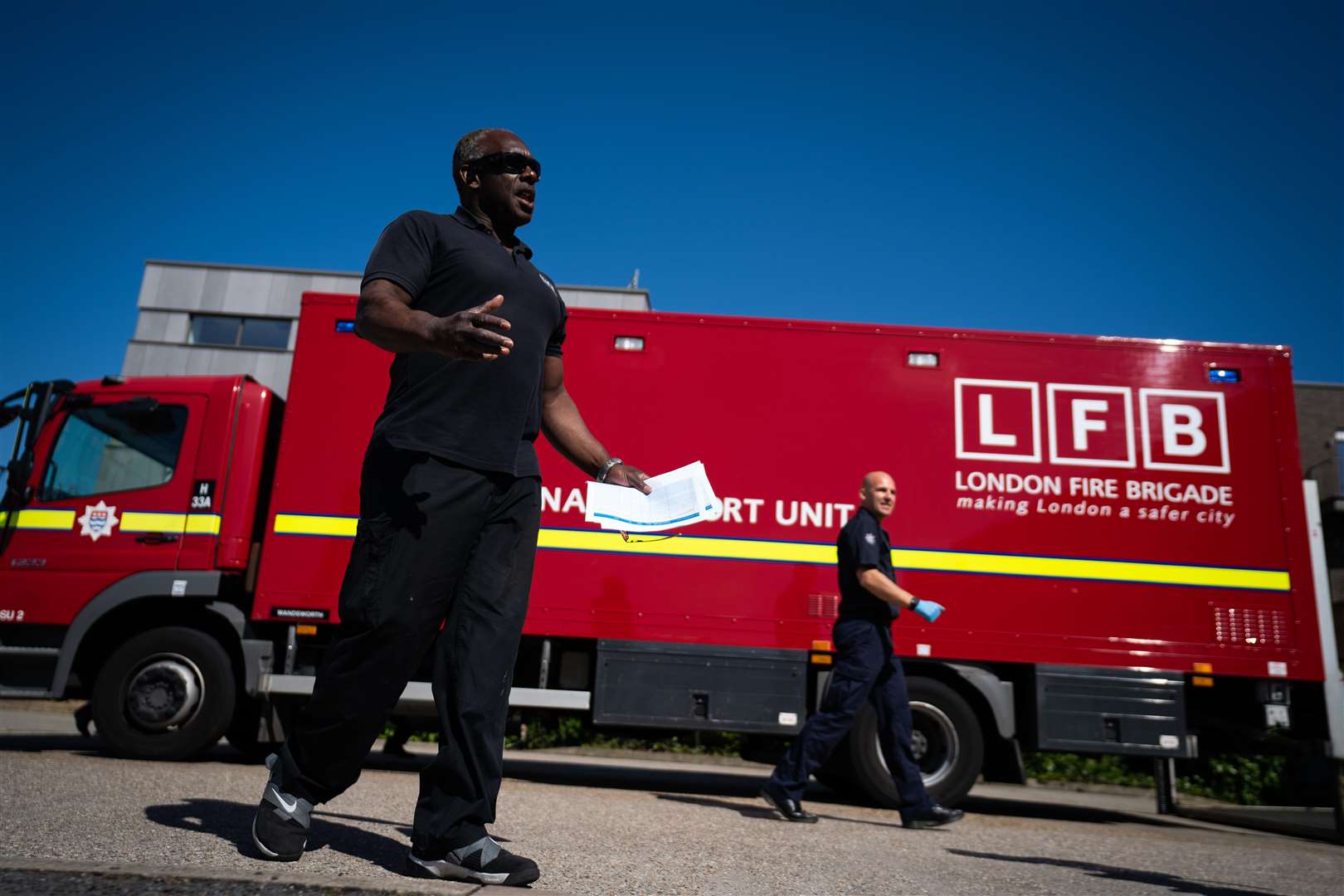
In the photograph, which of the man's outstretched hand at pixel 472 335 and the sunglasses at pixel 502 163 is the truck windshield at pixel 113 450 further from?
the man's outstretched hand at pixel 472 335

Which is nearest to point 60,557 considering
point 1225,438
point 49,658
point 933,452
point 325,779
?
point 49,658

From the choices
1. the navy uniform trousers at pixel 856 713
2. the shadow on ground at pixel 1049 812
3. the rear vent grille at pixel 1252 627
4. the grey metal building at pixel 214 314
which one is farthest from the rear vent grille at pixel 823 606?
the grey metal building at pixel 214 314

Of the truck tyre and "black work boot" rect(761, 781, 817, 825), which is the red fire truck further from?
"black work boot" rect(761, 781, 817, 825)

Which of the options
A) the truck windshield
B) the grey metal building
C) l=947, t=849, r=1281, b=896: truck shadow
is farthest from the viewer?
the grey metal building

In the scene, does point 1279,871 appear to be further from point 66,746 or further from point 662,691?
point 66,746

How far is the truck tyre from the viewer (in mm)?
5648

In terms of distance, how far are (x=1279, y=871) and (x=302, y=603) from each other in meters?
5.48

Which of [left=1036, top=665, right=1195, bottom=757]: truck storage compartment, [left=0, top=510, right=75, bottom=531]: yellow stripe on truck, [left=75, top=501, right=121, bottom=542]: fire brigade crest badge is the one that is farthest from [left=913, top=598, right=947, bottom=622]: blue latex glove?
[left=0, top=510, right=75, bottom=531]: yellow stripe on truck

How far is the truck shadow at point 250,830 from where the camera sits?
2.57 m

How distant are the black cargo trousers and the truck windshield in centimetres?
441

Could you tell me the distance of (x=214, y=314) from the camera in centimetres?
2255

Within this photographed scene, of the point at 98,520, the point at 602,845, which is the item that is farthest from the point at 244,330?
the point at 602,845

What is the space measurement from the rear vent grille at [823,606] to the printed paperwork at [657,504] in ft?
10.6

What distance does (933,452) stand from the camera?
5.96m
